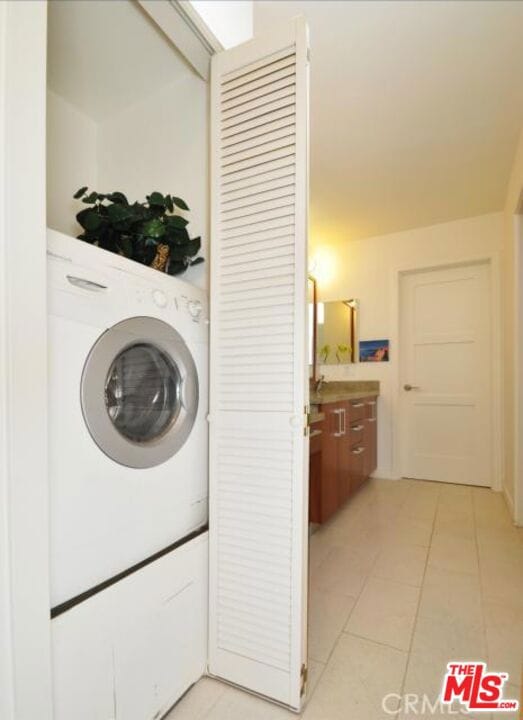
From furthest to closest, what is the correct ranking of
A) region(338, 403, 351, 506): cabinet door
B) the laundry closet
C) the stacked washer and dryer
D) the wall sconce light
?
the wall sconce light, region(338, 403, 351, 506): cabinet door, the laundry closet, the stacked washer and dryer

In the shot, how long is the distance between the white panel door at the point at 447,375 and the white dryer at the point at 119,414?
2.81 metres

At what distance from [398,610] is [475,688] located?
0.38 metres

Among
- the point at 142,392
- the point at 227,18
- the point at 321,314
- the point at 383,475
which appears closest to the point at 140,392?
the point at 142,392

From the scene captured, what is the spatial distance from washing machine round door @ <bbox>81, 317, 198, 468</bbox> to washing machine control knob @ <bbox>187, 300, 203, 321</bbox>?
0.32 feet

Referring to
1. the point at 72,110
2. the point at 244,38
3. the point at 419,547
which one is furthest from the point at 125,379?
the point at 419,547

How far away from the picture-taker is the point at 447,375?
340cm

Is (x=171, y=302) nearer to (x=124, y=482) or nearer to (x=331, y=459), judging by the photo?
(x=124, y=482)

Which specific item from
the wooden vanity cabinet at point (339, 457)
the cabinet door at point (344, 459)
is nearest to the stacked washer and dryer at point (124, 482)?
the wooden vanity cabinet at point (339, 457)

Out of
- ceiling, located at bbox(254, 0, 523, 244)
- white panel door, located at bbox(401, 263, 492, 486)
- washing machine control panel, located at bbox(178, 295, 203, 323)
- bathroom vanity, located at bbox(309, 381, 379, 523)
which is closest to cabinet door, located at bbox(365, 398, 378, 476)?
bathroom vanity, located at bbox(309, 381, 379, 523)

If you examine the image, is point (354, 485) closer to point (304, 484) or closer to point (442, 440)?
point (442, 440)

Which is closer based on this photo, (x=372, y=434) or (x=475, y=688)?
(x=475, y=688)

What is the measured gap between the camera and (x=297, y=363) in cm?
110

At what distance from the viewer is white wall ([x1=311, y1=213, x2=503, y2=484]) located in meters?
3.19

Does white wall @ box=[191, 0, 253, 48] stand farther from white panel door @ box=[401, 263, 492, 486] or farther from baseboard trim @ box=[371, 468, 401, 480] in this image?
baseboard trim @ box=[371, 468, 401, 480]
